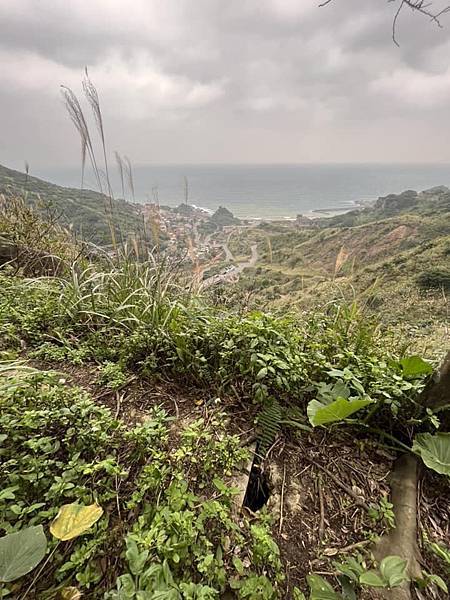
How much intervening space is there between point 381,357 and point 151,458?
1.09 metres

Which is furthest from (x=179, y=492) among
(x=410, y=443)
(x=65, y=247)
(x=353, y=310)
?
(x=65, y=247)

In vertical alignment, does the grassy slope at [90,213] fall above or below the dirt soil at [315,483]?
above

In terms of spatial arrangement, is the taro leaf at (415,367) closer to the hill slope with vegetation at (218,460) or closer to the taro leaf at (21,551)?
the hill slope with vegetation at (218,460)

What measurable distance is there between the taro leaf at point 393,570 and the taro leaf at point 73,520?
747mm

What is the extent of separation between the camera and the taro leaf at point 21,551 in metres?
0.65

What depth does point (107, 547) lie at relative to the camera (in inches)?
32.2

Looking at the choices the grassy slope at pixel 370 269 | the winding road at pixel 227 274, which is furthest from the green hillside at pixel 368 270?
the winding road at pixel 227 274

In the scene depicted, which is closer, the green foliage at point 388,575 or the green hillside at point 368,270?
the green foliage at point 388,575

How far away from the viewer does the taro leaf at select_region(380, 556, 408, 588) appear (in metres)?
0.74

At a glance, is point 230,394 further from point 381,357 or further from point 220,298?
point 220,298

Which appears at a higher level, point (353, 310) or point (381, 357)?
point (353, 310)

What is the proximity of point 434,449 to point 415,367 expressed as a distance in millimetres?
294

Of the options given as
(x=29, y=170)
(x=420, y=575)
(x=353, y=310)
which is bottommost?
(x=420, y=575)

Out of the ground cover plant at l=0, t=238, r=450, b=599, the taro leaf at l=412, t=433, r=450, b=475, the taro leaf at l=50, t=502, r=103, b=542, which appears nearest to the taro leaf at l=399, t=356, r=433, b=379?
the ground cover plant at l=0, t=238, r=450, b=599
